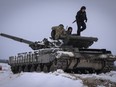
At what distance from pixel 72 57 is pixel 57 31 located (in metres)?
2.28

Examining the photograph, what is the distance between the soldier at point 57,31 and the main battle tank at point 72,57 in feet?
0.70

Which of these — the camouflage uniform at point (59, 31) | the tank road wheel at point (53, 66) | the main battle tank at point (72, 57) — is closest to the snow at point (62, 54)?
the main battle tank at point (72, 57)

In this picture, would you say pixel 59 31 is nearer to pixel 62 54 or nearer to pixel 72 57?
pixel 72 57

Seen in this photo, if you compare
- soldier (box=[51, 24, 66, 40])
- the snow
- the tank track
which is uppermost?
soldier (box=[51, 24, 66, 40])

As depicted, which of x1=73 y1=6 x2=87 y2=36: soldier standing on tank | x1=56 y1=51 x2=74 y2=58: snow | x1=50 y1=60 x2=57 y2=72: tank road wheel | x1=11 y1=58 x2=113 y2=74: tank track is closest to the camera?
x1=56 y1=51 x2=74 y2=58: snow

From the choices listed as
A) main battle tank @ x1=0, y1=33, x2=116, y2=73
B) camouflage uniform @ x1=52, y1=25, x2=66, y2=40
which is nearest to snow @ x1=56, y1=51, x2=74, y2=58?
main battle tank @ x1=0, y1=33, x2=116, y2=73

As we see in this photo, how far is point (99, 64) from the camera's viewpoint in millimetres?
14016

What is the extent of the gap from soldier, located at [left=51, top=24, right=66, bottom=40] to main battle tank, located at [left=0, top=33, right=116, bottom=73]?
0.70 feet

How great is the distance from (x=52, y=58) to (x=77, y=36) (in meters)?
1.76

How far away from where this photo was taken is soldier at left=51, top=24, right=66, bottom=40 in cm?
1470

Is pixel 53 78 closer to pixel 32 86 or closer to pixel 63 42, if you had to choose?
pixel 32 86

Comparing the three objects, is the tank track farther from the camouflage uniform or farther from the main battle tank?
the camouflage uniform

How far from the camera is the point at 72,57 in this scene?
12930mm

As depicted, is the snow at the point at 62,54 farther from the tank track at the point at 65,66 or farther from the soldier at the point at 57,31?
the soldier at the point at 57,31
